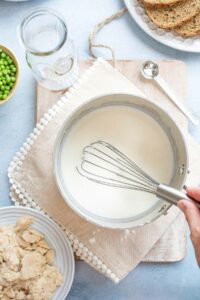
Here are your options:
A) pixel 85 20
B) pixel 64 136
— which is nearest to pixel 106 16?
pixel 85 20

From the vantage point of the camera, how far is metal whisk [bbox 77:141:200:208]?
131cm

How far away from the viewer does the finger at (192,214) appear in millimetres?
1126

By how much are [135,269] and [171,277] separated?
0.09m

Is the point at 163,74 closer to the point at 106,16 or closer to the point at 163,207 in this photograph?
the point at 106,16

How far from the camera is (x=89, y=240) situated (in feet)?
4.47

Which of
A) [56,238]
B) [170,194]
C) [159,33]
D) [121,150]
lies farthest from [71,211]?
[159,33]

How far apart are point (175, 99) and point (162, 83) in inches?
2.0

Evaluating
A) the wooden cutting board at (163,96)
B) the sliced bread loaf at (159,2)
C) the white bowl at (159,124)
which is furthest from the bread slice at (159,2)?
the white bowl at (159,124)

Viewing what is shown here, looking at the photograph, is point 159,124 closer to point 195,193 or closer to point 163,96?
point 163,96

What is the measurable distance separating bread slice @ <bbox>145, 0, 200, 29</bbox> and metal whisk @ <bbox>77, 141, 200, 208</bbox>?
14.0 inches

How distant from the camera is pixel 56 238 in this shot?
1363mm

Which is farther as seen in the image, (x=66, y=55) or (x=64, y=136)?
(x=66, y=55)

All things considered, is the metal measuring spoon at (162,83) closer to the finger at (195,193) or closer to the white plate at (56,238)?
the finger at (195,193)

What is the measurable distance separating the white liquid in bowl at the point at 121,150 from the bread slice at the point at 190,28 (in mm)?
262
